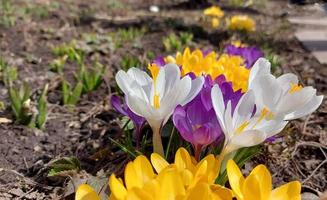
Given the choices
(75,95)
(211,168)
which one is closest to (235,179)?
(211,168)

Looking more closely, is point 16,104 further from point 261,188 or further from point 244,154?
point 261,188

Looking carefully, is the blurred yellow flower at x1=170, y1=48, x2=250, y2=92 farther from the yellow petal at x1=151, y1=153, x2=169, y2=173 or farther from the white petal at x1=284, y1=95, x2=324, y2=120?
the yellow petal at x1=151, y1=153, x2=169, y2=173

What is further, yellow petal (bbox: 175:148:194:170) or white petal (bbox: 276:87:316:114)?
white petal (bbox: 276:87:316:114)

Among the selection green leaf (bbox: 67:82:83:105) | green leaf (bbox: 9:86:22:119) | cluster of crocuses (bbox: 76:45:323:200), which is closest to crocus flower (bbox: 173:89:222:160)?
cluster of crocuses (bbox: 76:45:323:200)

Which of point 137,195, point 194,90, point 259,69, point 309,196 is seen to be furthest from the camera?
point 309,196

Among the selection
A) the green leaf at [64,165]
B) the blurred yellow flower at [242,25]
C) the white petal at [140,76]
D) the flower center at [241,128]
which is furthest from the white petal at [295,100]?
the blurred yellow flower at [242,25]
